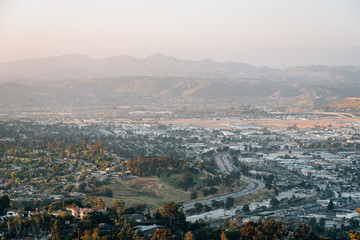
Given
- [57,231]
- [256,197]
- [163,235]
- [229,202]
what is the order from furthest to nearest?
[256,197] → [229,202] → [57,231] → [163,235]

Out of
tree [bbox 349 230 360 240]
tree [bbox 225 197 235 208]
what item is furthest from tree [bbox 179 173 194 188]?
tree [bbox 349 230 360 240]

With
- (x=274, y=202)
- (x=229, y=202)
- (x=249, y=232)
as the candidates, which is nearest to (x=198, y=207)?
(x=229, y=202)

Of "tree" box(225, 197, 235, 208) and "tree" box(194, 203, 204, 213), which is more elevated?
"tree" box(194, 203, 204, 213)

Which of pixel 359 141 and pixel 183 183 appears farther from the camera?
pixel 359 141

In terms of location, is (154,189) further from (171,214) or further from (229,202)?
(171,214)

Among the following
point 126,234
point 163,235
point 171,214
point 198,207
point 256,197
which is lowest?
point 256,197

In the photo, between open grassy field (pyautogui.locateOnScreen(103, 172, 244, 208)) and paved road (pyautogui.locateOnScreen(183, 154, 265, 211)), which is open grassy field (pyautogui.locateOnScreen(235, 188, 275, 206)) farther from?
open grassy field (pyautogui.locateOnScreen(103, 172, 244, 208))

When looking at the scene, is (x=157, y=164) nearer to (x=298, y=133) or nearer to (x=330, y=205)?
(x=330, y=205)

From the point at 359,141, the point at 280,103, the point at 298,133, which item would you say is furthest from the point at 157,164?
the point at 280,103
